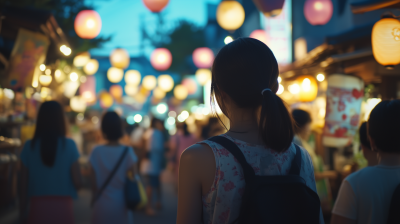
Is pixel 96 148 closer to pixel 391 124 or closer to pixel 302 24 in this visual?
pixel 391 124

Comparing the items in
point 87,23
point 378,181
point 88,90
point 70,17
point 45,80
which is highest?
point 70,17

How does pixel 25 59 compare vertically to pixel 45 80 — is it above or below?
above

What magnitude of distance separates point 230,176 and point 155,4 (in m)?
6.42

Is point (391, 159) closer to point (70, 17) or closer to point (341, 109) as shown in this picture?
point (341, 109)

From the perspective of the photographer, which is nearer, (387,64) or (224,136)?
(224,136)

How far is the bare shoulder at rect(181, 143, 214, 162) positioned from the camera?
5.19 feet

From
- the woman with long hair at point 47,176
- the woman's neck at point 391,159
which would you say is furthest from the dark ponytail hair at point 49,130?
the woman's neck at point 391,159

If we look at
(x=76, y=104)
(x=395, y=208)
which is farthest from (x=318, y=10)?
(x=76, y=104)

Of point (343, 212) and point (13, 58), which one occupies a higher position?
point (13, 58)

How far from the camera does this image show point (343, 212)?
2.29 metres

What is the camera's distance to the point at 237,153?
1.59 m

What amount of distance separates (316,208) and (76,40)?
12.9 meters

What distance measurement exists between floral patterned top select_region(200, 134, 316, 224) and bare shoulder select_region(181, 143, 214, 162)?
0.02 meters

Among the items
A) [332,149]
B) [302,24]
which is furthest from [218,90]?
[302,24]
